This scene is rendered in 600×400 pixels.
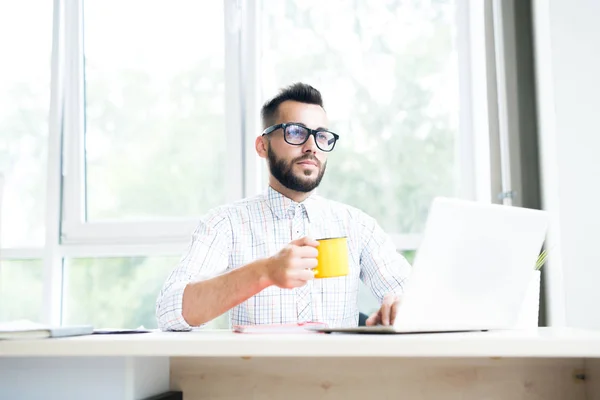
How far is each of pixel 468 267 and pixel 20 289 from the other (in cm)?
284

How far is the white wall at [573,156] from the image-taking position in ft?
7.98

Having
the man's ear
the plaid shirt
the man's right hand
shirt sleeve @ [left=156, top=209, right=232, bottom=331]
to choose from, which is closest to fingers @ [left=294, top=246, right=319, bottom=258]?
the man's right hand

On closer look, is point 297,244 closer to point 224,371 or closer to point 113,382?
point 224,371

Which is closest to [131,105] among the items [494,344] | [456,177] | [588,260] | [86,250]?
[86,250]

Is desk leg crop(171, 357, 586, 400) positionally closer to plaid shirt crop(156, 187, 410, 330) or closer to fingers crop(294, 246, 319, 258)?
fingers crop(294, 246, 319, 258)

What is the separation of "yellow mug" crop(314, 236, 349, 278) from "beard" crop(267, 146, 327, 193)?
3.23 ft

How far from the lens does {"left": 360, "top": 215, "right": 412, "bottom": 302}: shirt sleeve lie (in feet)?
7.70

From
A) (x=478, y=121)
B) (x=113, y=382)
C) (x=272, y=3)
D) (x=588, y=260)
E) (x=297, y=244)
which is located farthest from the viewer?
(x=272, y=3)

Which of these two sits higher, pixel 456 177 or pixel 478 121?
pixel 478 121

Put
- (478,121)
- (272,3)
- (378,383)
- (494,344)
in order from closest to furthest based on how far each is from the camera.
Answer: (494,344)
(378,383)
(478,121)
(272,3)

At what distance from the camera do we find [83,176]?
343cm

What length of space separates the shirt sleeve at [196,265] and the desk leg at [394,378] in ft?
1.75

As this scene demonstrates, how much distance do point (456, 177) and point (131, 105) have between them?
5.23ft

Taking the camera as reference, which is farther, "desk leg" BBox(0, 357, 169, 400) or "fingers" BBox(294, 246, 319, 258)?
"fingers" BBox(294, 246, 319, 258)
